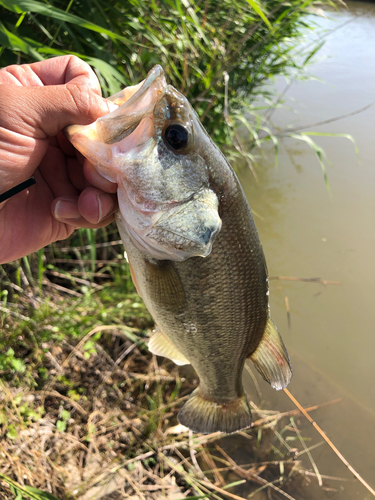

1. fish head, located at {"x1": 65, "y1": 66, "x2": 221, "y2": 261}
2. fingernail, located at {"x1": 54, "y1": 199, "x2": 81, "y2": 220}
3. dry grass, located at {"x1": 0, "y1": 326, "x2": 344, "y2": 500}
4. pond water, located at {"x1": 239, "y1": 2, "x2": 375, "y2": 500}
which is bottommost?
dry grass, located at {"x1": 0, "y1": 326, "x2": 344, "y2": 500}

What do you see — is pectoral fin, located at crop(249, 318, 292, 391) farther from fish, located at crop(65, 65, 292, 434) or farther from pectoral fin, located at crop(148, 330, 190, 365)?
pectoral fin, located at crop(148, 330, 190, 365)

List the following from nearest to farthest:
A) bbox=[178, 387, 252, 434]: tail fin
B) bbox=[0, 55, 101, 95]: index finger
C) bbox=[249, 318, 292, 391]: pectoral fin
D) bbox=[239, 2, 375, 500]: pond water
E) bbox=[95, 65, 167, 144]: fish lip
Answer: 1. bbox=[95, 65, 167, 144]: fish lip
2. bbox=[0, 55, 101, 95]: index finger
3. bbox=[249, 318, 292, 391]: pectoral fin
4. bbox=[178, 387, 252, 434]: tail fin
5. bbox=[239, 2, 375, 500]: pond water

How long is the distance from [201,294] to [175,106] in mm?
671

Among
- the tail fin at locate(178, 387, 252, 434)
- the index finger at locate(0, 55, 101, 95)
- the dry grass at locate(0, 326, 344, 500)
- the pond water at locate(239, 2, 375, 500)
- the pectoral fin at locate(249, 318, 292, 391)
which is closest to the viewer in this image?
the index finger at locate(0, 55, 101, 95)

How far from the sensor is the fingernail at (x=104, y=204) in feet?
3.92

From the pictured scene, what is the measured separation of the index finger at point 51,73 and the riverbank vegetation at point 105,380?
0.52 m

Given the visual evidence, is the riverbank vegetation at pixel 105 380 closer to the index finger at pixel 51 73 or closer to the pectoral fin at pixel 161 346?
the index finger at pixel 51 73

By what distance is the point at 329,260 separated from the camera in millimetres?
3729

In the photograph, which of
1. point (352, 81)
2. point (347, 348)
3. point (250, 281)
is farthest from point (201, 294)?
point (352, 81)

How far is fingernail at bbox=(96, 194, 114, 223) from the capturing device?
119 cm

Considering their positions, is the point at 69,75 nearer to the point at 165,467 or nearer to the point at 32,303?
the point at 32,303

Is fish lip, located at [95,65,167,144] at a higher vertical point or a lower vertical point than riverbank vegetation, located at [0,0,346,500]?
higher

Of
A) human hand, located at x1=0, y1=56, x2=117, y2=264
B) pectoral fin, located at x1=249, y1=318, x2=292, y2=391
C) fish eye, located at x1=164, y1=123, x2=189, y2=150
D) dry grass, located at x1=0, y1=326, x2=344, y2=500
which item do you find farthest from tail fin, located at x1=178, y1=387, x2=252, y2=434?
fish eye, located at x1=164, y1=123, x2=189, y2=150

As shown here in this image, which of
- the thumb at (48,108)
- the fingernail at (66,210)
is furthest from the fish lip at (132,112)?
the fingernail at (66,210)
